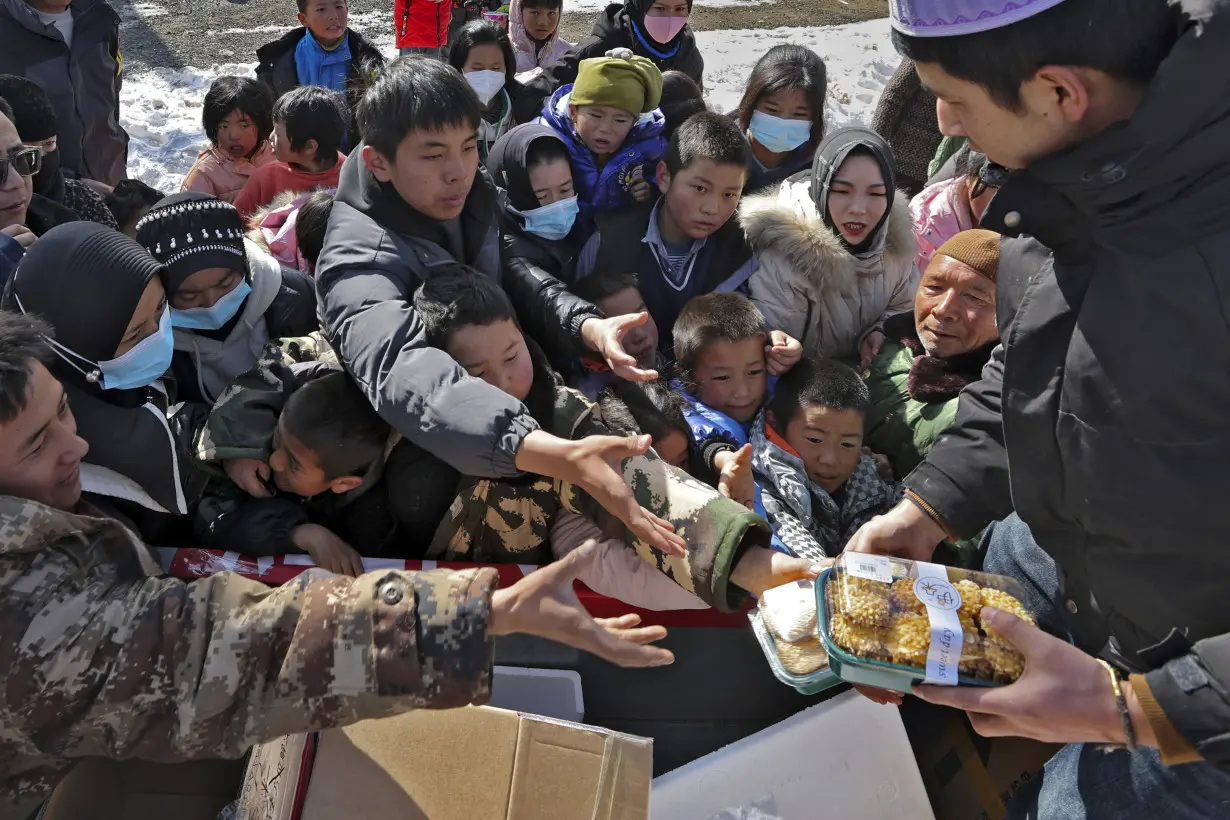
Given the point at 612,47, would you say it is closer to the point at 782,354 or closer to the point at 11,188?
the point at 782,354

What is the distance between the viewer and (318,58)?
528 cm

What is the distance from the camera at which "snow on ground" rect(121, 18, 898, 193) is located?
5.93 meters

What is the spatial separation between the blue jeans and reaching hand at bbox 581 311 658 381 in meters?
1.00

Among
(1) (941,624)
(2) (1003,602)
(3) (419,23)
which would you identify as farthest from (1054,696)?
(3) (419,23)

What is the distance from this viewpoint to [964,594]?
67.9 inches

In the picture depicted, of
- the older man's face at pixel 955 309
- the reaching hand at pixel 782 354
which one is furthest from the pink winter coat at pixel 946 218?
the reaching hand at pixel 782 354

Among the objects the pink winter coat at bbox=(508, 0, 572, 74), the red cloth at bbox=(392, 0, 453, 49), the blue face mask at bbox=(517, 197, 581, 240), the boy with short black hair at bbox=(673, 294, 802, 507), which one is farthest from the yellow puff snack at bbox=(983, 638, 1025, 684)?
the red cloth at bbox=(392, 0, 453, 49)

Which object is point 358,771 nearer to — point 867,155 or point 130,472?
point 130,472

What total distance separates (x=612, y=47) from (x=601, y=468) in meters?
3.79

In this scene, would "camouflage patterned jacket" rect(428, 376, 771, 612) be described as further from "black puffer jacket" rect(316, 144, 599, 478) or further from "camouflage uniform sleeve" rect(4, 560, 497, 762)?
"camouflage uniform sleeve" rect(4, 560, 497, 762)

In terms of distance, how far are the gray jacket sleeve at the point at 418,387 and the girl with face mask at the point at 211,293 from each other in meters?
0.39

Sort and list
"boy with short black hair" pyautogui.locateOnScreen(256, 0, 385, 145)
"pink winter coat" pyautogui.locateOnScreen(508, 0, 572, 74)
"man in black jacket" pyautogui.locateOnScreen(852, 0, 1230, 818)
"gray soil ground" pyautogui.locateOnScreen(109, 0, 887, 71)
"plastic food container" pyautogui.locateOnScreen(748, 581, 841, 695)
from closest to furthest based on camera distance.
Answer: "man in black jacket" pyautogui.locateOnScreen(852, 0, 1230, 818) → "plastic food container" pyautogui.locateOnScreen(748, 581, 841, 695) → "boy with short black hair" pyautogui.locateOnScreen(256, 0, 385, 145) → "pink winter coat" pyautogui.locateOnScreen(508, 0, 572, 74) → "gray soil ground" pyautogui.locateOnScreen(109, 0, 887, 71)

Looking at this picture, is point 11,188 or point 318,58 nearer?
point 11,188

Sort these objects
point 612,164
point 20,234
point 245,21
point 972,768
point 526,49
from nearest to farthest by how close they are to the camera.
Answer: point 972,768
point 20,234
point 612,164
point 526,49
point 245,21
